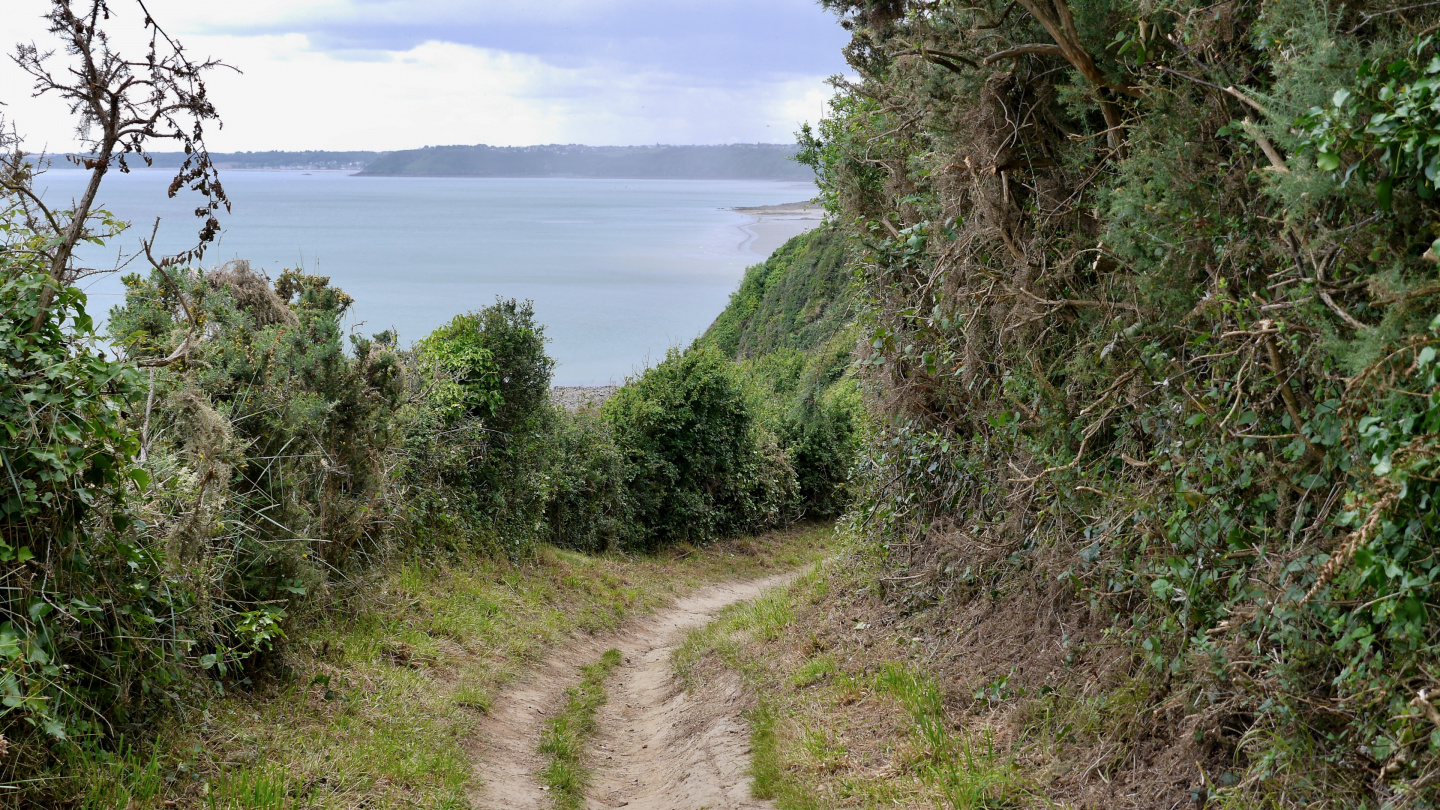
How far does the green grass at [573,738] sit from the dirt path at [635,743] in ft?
0.28

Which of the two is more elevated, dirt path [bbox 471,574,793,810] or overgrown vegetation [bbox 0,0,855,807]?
overgrown vegetation [bbox 0,0,855,807]

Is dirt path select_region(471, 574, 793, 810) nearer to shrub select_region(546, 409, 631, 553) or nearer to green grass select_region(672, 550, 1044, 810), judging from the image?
green grass select_region(672, 550, 1044, 810)

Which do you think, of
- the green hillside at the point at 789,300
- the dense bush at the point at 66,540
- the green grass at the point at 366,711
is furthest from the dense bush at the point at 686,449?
the dense bush at the point at 66,540

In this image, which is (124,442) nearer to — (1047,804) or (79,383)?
(79,383)

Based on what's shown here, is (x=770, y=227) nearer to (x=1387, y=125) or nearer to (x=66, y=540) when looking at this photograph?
(x=66, y=540)

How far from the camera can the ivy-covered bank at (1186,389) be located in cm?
283

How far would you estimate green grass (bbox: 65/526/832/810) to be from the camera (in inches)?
178

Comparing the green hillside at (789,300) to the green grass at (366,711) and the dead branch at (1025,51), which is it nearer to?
the green grass at (366,711)

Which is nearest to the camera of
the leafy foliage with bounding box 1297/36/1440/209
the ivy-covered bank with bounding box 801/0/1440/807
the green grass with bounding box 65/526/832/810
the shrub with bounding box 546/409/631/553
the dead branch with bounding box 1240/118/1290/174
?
the leafy foliage with bounding box 1297/36/1440/209

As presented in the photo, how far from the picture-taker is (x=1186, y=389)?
404 centimetres

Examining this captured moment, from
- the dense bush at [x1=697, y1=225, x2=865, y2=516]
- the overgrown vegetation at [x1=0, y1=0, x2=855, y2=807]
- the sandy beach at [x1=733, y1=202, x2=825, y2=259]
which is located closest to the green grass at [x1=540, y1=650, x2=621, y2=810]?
the overgrown vegetation at [x1=0, y1=0, x2=855, y2=807]

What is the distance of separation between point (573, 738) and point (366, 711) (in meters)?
1.82

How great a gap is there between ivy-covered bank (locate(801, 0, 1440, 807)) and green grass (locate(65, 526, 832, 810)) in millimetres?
3727

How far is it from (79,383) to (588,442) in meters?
12.9
